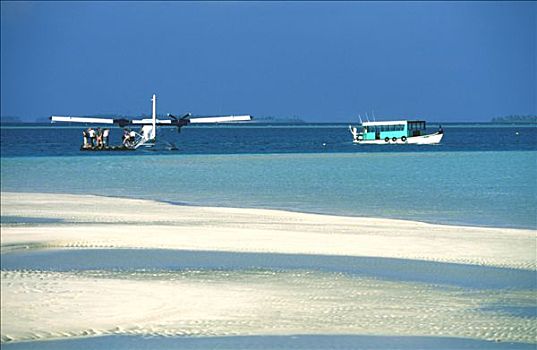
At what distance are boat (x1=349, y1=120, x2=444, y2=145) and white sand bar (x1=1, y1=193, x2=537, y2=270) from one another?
61.4m

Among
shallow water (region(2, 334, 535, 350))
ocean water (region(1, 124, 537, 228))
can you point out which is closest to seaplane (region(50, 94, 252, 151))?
ocean water (region(1, 124, 537, 228))

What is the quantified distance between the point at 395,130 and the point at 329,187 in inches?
2112

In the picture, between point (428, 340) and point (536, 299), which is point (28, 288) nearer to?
point (428, 340)

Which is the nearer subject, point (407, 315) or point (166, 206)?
point (407, 315)

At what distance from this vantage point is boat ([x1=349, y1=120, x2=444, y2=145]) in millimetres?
82019

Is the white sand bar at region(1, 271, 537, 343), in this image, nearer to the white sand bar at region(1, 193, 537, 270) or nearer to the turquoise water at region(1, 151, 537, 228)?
the white sand bar at region(1, 193, 537, 270)

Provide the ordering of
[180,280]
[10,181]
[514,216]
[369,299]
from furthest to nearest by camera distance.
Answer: [10,181] < [514,216] < [180,280] < [369,299]

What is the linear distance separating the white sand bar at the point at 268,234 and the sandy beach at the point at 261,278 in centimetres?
3

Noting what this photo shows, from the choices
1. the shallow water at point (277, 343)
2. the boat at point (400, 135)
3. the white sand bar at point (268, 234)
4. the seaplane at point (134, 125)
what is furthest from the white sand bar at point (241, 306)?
the boat at point (400, 135)

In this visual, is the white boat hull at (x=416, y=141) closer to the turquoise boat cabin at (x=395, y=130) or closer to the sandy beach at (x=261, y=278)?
the turquoise boat cabin at (x=395, y=130)

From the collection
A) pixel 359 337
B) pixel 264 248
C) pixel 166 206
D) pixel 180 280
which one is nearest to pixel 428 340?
pixel 359 337

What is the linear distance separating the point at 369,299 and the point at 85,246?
5565mm

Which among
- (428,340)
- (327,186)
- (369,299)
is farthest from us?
(327,186)

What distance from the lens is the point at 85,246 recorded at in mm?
14938
